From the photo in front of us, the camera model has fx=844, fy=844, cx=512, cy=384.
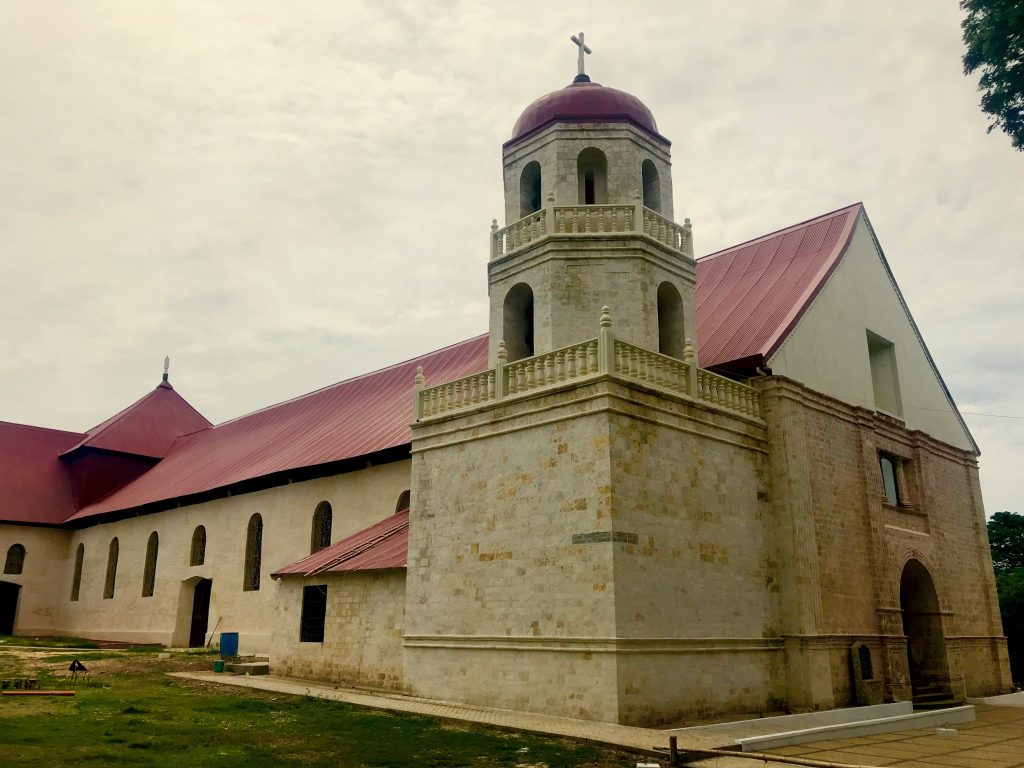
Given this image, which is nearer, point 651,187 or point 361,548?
point 651,187

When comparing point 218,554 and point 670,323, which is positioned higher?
point 670,323

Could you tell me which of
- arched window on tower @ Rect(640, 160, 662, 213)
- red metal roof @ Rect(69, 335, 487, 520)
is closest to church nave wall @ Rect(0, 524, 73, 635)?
red metal roof @ Rect(69, 335, 487, 520)

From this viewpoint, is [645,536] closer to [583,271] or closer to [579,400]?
[579,400]

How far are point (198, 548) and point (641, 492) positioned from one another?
20578 millimetres

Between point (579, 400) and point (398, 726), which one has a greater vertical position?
point (579, 400)

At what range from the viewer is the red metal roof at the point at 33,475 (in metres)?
37.7

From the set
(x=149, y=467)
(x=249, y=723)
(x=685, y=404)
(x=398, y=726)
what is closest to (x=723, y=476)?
(x=685, y=404)

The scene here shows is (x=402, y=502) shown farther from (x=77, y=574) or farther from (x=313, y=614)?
(x=77, y=574)

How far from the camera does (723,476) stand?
16.3 metres

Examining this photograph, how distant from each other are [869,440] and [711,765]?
11316 mm

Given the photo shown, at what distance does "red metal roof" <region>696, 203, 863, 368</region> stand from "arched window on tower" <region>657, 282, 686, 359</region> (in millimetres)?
953

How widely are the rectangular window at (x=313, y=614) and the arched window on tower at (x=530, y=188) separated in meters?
9.85

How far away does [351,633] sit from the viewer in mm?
18500

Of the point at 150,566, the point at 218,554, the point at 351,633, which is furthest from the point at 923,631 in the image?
the point at 150,566
